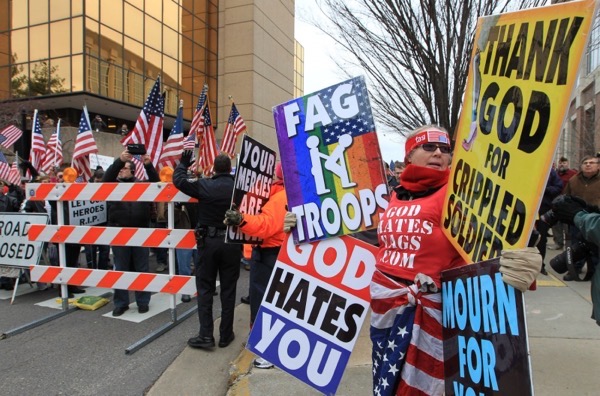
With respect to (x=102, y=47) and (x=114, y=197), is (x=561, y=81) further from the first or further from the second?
(x=102, y=47)

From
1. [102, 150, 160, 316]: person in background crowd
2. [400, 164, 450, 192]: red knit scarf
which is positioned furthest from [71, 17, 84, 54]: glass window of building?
[400, 164, 450, 192]: red knit scarf

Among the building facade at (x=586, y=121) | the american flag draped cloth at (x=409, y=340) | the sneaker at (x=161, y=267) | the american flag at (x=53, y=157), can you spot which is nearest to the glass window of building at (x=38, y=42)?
the american flag at (x=53, y=157)

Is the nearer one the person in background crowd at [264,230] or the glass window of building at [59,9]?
the person in background crowd at [264,230]

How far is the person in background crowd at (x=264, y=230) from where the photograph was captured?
3.63 metres

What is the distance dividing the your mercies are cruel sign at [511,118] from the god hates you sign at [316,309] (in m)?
0.99

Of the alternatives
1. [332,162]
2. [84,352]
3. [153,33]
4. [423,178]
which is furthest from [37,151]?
[153,33]

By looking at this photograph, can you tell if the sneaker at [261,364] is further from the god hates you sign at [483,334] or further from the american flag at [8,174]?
the american flag at [8,174]

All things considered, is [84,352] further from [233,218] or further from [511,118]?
[511,118]

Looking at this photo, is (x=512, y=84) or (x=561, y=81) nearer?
(x=561, y=81)

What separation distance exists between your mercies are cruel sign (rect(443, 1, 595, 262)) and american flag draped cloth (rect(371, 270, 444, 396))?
0.39 meters

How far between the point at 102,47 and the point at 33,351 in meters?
21.2

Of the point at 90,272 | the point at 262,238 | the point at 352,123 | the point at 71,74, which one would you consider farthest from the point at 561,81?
the point at 71,74

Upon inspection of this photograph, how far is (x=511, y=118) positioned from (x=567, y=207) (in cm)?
113

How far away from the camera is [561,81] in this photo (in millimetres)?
1314
